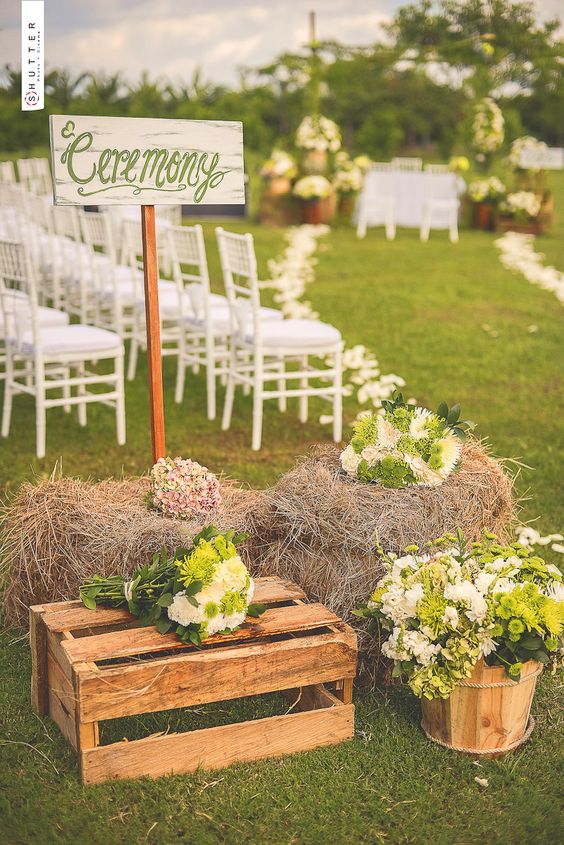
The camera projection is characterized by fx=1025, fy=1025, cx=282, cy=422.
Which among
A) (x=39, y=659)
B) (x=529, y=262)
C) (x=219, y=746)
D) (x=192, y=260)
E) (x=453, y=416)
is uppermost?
(x=192, y=260)

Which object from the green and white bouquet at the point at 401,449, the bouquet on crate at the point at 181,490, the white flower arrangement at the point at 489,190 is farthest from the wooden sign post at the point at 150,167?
the white flower arrangement at the point at 489,190

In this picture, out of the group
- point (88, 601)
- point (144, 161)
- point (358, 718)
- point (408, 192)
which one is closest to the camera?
point (88, 601)

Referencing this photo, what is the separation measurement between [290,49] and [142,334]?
12952 mm

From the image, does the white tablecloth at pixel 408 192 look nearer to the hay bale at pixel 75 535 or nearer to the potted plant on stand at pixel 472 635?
the hay bale at pixel 75 535

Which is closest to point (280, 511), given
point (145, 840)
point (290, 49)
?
point (145, 840)

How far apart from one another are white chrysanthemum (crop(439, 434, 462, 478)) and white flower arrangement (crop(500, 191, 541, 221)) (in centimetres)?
1245

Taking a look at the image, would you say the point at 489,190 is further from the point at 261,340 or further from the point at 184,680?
the point at 184,680

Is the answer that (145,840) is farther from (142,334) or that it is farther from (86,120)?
(142,334)

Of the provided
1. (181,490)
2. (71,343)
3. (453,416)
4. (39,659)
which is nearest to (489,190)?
(71,343)

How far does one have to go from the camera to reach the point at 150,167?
10.9ft

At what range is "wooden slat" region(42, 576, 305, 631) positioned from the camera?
2.79 metres

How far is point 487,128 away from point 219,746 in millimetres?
15324

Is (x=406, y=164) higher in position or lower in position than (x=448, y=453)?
higher

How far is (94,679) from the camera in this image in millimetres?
2521
